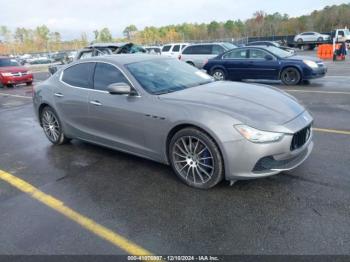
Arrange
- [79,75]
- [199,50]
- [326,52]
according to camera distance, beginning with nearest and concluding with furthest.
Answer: [79,75] → [199,50] → [326,52]

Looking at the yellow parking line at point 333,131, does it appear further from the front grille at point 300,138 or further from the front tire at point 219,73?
the front tire at point 219,73

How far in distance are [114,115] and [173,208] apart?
5.70ft

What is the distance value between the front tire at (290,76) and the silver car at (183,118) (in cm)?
785

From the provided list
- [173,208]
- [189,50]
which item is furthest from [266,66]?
[173,208]

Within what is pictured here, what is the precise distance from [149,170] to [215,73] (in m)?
9.92

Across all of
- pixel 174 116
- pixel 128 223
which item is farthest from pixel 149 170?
pixel 128 223

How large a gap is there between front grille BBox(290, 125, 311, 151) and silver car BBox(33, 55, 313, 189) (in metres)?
0.01

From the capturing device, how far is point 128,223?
3.48 meters

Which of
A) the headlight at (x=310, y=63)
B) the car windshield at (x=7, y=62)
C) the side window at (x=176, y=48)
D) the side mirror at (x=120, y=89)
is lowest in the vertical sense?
the headlight at (x=310, y=63)

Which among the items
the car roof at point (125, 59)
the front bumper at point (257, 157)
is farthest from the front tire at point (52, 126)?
the front bumper at point (257, 157)

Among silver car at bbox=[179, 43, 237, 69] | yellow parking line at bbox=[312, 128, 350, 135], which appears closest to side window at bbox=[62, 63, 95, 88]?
yellow parking line at bbox=[312, 128, 350, 135]

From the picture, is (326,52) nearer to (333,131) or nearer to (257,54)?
(257,54)

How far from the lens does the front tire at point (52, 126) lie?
605 centimetres

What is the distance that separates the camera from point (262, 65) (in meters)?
12.6
